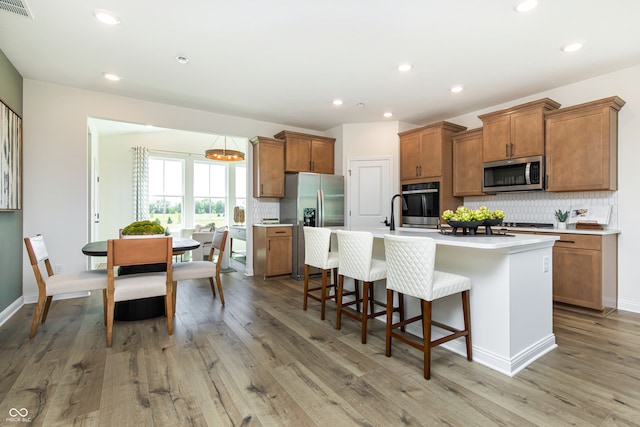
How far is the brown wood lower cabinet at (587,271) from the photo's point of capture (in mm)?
3160

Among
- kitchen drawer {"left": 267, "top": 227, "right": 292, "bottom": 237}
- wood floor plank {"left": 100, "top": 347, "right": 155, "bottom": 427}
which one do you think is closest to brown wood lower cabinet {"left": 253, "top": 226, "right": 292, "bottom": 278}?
kitchen drawer {"left": 267, "top": 227, "right": 292, "bottom": 237}

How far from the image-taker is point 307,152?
5469 millimetres

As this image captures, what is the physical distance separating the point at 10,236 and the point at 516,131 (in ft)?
19.6

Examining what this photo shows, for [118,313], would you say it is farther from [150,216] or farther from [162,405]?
[150,216]

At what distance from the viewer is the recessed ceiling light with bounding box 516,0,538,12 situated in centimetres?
225

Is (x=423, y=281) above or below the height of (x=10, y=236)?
below

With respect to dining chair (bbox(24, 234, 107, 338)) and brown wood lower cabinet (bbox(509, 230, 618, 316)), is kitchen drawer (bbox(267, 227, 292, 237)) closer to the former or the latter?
dining chair (bbox(24, 234, 107, 338))

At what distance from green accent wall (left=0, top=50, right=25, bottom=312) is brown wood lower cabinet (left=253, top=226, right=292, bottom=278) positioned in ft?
9.45

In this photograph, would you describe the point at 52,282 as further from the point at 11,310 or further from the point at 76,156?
the point at 76,156

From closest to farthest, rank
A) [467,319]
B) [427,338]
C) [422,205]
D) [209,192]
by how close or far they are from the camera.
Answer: [427,338], [467,319], [422,205], [209,192]

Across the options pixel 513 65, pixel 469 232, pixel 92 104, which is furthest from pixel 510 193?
pixel 92 104

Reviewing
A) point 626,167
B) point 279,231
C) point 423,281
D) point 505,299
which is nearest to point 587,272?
point 626,167

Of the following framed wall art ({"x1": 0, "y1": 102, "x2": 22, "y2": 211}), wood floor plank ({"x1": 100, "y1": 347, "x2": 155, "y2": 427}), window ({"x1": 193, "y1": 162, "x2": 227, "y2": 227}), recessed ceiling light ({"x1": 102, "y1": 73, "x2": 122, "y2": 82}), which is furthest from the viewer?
window ({"x1": 193, "y1": 162, "x2": 227, "y2": 227})

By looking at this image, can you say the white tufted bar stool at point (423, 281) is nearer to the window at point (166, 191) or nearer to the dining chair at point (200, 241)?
→ the dining chair at point (200, 241)
